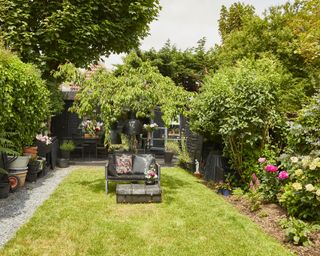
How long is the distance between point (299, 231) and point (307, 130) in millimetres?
2102

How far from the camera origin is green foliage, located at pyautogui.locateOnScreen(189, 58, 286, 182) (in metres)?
8.05

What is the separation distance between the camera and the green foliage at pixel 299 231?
5.03m

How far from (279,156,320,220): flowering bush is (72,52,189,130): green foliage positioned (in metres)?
3.25

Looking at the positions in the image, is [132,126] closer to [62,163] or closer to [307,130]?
[307,130]

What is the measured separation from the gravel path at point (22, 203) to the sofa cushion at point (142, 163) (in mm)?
2336

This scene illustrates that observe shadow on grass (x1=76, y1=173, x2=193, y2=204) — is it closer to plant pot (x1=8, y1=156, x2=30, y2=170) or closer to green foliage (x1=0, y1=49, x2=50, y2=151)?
plant pot (x1=8, y1=156, x2=30, y2=170)

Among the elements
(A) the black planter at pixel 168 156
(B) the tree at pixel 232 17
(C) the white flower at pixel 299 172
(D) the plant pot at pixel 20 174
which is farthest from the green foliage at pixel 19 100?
(B) the tree at pixel 232 17

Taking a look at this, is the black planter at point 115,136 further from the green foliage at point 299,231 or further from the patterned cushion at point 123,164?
the green foliage at point 299,231

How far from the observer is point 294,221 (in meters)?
5.32

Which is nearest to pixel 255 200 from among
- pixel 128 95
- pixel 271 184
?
pixel 271 184

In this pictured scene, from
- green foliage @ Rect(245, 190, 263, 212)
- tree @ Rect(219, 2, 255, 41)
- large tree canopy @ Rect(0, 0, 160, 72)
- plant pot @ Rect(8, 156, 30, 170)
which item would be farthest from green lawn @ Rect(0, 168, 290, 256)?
tree @ Rect(219, 2, 255, 41)

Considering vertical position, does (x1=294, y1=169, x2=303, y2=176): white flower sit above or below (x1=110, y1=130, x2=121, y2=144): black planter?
below

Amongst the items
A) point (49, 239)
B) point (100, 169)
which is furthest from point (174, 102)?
point (100, 169)

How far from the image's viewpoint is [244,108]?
812 cm
